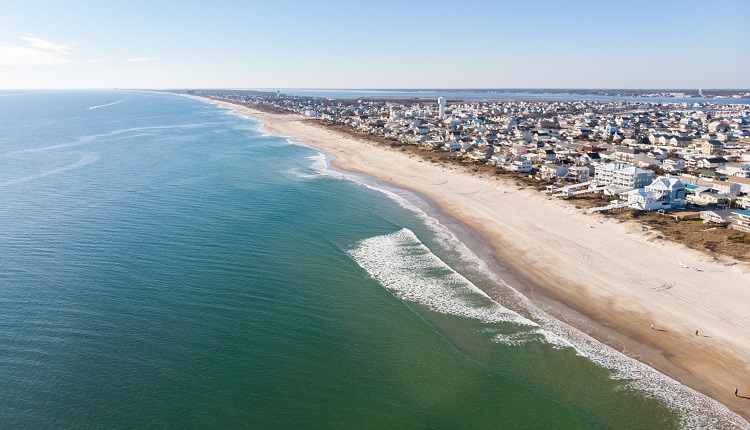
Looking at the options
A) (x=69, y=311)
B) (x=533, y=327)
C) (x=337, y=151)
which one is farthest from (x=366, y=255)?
(x=337, y=151)

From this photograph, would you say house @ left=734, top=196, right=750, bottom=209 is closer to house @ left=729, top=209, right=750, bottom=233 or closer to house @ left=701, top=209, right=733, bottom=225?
house @ left=701, top=209, right=733, bottom=225

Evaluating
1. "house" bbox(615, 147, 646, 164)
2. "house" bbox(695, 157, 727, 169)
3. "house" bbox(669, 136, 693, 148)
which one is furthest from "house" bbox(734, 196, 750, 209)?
"house" bbox(669, 136, 693, 148)

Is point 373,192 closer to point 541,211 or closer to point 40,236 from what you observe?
point 541,211

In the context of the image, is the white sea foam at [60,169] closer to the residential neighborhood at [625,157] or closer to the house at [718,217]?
the residential neighborhood at [625,157]

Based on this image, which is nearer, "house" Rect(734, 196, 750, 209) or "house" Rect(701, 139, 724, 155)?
"house" Rect(734, 196, 750, 209)

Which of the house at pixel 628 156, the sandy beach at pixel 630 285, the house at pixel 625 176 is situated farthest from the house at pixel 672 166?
the sandy beach at pixel 630 285

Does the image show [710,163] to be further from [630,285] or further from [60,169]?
[60,169]

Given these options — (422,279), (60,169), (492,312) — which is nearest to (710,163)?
(422,279)
